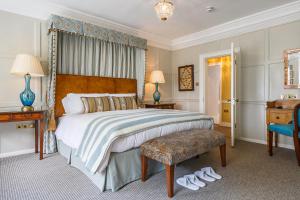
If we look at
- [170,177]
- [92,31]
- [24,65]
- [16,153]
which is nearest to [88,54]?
[92,31]

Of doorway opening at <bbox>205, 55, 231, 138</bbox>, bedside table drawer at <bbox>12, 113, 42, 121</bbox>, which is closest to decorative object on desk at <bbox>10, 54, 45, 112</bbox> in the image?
bedside table drawer at <bbox>12, 113, 42, 121</bbox>

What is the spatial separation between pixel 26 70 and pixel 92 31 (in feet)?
4.78

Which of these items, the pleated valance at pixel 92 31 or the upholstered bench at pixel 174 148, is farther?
the pleated valance at pixel 92 31

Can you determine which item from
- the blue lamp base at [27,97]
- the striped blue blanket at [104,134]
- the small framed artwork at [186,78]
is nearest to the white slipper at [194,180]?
the striped blue blanket at [104,134]

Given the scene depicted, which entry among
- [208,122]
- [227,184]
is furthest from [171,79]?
[227,184]

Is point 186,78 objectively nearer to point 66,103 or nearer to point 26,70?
point 66,103

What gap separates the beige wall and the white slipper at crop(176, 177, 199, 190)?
2604 mm

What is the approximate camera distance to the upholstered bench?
1.88 metres

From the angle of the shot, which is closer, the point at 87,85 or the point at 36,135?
the point at 36,135

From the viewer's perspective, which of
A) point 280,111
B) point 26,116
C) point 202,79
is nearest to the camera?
point 26,116

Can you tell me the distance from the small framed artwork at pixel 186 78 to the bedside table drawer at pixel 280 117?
7.71 feet

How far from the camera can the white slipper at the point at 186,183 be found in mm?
2066

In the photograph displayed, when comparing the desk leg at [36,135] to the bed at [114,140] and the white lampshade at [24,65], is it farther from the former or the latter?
the white lampshade at [24,65]

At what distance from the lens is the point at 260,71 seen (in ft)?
12.8
